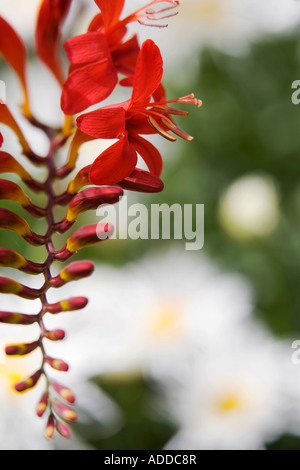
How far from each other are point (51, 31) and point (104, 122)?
0.82 ft

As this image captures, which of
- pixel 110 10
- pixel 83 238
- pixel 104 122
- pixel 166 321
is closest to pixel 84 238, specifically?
pixel 83 238

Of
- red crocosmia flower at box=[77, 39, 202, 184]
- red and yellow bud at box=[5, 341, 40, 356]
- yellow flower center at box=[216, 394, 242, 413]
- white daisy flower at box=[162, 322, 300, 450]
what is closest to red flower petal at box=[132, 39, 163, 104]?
red crocosmia flower at box=[77, 39, 202, 184]

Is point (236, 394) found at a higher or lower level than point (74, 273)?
lower

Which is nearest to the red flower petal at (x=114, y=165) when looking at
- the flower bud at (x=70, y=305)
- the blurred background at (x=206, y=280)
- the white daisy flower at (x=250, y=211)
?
the flower bud at (x=70, y=305)

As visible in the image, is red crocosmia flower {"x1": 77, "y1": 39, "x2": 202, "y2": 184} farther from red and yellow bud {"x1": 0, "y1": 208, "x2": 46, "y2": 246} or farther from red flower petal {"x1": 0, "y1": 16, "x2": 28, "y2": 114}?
red flower petal {"x1": 0, "y1": 16, "x2": 28, "y2": 114}

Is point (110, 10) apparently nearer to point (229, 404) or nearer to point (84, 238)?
point (84, 238)

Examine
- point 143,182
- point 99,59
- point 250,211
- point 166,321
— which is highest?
point 99,59

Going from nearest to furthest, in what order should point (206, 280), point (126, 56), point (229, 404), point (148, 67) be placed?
point (148, 67), point (126, 56), point (229, 404), point (206, 280)

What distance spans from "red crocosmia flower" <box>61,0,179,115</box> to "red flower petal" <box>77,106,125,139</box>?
0.06ft

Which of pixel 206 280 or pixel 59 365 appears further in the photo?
pixel 206 280

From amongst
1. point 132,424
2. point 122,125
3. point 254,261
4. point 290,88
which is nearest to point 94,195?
point 122,125

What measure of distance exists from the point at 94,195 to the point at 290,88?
1.09 metres

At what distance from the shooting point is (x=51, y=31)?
2.31 feet

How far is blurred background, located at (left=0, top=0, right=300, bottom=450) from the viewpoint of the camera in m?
1.14
